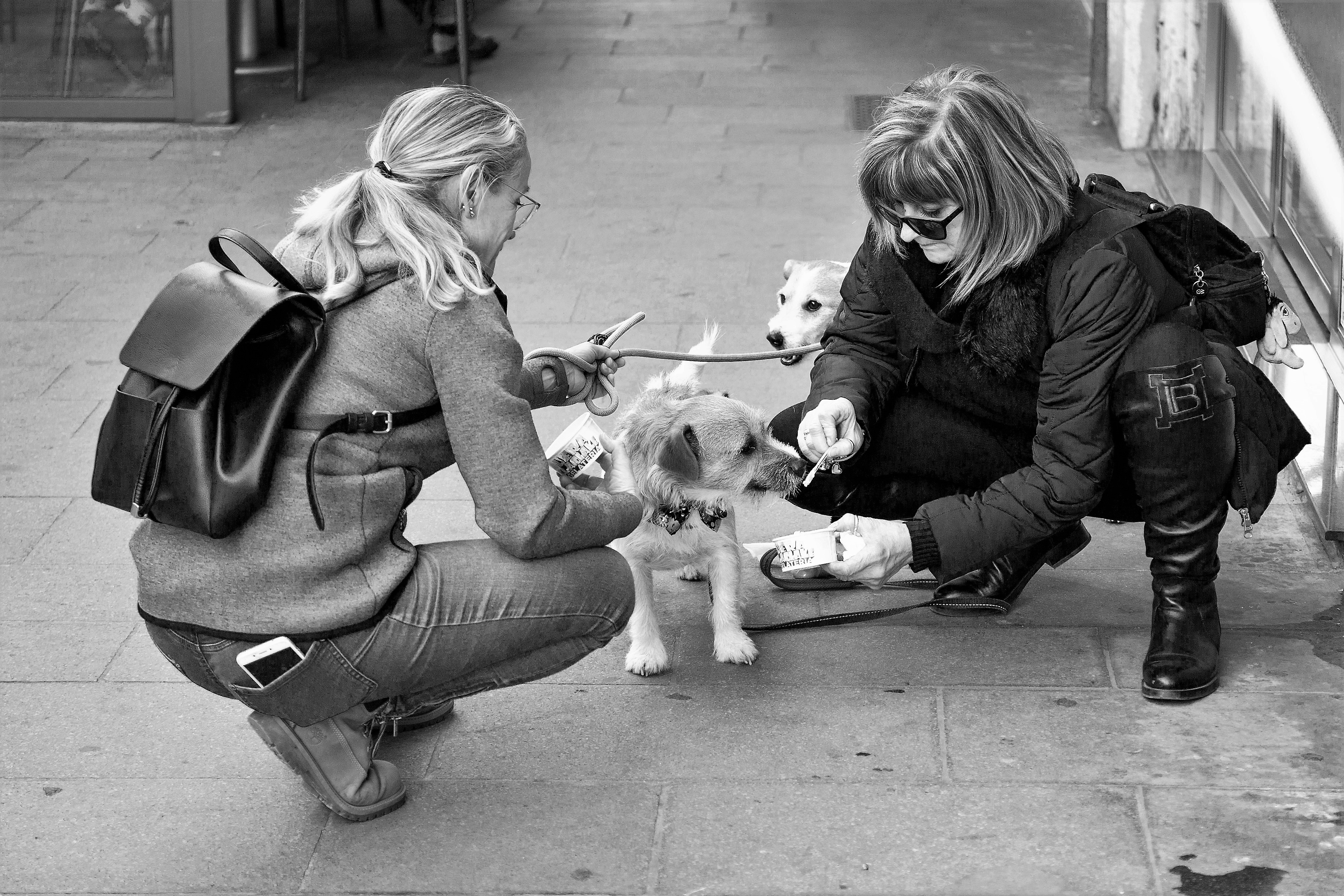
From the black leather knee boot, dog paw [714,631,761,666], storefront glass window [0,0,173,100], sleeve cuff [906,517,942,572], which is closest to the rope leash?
dog paw [714,631,761,666]

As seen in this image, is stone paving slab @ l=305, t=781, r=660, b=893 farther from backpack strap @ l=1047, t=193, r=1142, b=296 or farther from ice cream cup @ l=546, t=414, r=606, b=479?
backpack strap @ l=1047, t=193, r=1142, b=296

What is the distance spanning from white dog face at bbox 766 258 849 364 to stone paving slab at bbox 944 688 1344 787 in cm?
164

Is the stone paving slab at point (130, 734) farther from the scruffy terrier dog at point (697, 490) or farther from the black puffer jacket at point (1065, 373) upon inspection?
the black puffer jacket at point (1065, 373)

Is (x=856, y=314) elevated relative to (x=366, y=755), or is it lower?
elevated

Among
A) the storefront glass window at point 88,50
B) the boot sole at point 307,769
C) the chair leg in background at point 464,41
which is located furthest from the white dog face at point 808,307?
the storefront glass window at point 88,50

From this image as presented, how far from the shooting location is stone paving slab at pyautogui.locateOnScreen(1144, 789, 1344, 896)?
2812 millimetres

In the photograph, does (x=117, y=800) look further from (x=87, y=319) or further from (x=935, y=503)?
(x=87, y=319)

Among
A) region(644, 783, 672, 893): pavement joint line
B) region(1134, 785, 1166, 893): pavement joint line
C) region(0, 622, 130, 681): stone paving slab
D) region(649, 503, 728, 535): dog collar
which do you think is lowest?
region(0, 622, 130, 681): stone paving slab

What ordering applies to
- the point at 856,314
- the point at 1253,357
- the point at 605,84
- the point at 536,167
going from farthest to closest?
1. the point at 605,84
2. the point at 536,167
3. the point at 1253,357
4. the point at 856,314

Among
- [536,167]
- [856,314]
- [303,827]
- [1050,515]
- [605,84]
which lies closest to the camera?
[303,827]

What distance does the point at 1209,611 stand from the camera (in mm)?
3576

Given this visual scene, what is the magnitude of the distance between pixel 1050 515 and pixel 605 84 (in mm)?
6790

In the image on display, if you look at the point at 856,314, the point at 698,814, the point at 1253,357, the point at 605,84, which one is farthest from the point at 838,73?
the point at 698,814

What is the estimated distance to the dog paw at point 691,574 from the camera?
4248 millimetres
